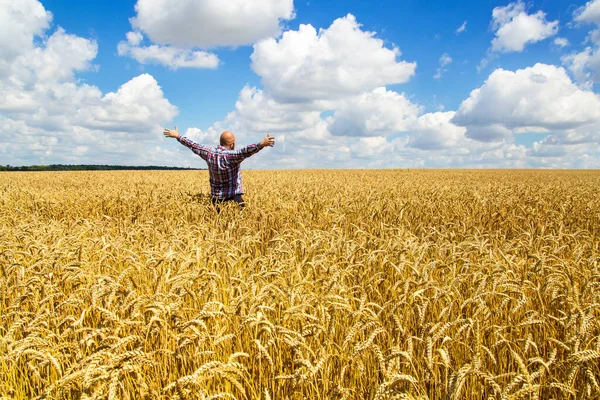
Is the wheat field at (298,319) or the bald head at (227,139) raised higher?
the bald head at (227,139)

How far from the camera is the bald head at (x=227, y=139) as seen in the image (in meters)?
7.98

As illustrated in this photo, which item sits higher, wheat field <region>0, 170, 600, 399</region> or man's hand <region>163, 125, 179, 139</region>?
man's hand <region>163, 125, 179, 139</region>

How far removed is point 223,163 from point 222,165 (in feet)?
0.15

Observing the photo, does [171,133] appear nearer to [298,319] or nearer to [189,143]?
[189,143]

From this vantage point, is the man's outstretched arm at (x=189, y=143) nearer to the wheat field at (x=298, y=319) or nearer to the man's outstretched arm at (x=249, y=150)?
the man's outstretched arm at (x=249, y=150)

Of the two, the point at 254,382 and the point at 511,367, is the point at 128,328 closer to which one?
the point at 254,382

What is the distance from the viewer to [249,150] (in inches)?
292

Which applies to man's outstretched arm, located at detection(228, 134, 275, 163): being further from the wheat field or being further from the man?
the wheat field

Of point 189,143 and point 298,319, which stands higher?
point 189,143

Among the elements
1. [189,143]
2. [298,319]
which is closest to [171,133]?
[189,143]

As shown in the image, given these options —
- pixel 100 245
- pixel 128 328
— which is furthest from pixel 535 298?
pixel 100 245

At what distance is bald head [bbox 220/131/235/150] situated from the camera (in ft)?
26.2

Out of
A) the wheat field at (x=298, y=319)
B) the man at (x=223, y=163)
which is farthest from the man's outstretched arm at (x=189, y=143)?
the wheat field at (x=298, y=319)

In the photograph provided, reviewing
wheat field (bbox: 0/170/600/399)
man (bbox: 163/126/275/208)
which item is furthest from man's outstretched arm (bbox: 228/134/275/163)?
wheat field (bbox: 0/170/600/399)
